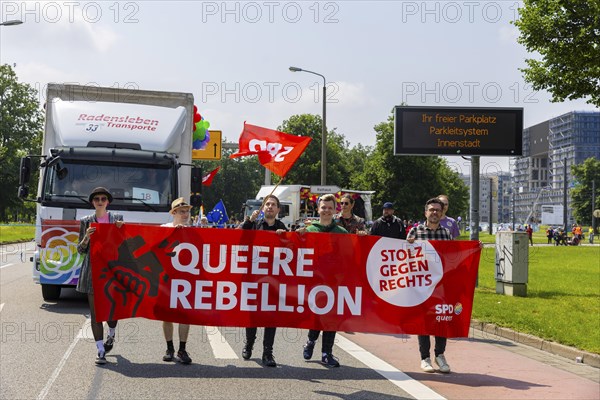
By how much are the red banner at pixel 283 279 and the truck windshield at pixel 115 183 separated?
218 inches

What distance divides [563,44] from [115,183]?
36.5 ft

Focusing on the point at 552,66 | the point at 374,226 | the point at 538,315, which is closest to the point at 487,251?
the point at 552,66

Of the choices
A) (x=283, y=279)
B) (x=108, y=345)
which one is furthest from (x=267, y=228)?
(x=108, y=345)

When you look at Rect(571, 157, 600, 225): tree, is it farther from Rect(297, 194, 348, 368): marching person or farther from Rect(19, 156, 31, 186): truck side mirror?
Rect(297, 194, 348, 368): marching person

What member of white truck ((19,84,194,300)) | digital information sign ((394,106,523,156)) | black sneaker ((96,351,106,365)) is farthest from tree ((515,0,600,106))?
black sneaker ((96,351,106,365))

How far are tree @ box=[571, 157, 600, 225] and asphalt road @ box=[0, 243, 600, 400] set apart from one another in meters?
106

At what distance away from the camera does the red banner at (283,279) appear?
893 centimetres

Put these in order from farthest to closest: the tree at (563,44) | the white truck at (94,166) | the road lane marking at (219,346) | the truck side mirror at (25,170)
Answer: the tree at (563,44) → the truck side mirror at (25,170) → the white truck at (94,166) → the road lane marking at (219,346)

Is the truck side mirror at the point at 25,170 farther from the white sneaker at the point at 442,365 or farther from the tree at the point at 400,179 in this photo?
the tree at the point at 400,179

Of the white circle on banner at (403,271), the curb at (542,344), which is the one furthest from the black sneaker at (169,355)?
the curb at (542,344)

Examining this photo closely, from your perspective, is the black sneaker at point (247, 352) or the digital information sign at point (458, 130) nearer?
the black sneaker at point (247, 352)

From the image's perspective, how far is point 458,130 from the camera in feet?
55.2

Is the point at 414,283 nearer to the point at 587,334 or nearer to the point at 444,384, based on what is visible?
the point at 444,384

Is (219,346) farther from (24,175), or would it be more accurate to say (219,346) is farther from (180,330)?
(24,175)
